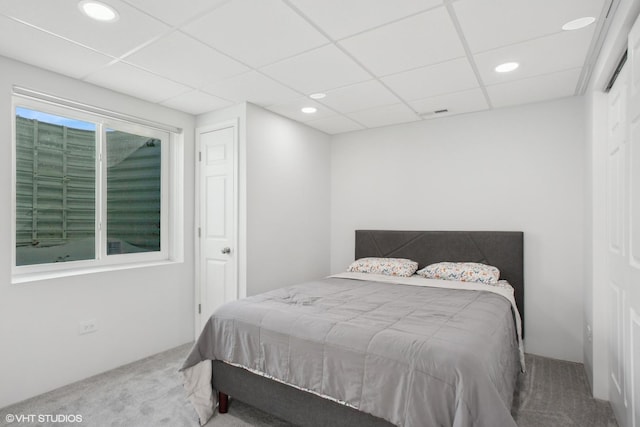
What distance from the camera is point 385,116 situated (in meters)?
3.85

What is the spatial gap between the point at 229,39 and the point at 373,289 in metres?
2.17

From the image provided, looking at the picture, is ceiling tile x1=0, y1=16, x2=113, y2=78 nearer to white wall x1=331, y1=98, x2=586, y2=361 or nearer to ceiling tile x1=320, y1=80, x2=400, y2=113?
ceiling tile x1=320, y1=80, x2=400, y2=113

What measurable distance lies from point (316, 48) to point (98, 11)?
4.15 ft

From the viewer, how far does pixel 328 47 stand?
2.32 metres

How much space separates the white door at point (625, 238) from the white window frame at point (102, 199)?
3651 millimetres

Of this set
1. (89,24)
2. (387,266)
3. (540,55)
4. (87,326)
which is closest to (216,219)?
(87,326)

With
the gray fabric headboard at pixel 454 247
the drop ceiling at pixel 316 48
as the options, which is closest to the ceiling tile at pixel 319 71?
the drop ceiling at pixel 316 48

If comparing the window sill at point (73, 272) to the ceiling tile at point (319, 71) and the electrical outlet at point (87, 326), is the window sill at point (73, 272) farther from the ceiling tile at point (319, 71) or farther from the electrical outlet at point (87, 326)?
the ceiling tile at point (319, 71)

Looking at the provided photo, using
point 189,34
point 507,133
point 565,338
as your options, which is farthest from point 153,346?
point 507,133

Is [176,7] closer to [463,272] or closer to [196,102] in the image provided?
[196,102]

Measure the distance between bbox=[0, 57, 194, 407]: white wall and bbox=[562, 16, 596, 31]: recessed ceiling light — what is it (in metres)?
3.36

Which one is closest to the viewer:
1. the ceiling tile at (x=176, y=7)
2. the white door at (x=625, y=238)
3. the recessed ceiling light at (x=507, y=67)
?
the white door at (x=625, y=238)

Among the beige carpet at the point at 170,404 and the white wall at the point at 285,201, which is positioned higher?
the white wall at the point at 285,201

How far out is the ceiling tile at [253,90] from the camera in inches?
112
